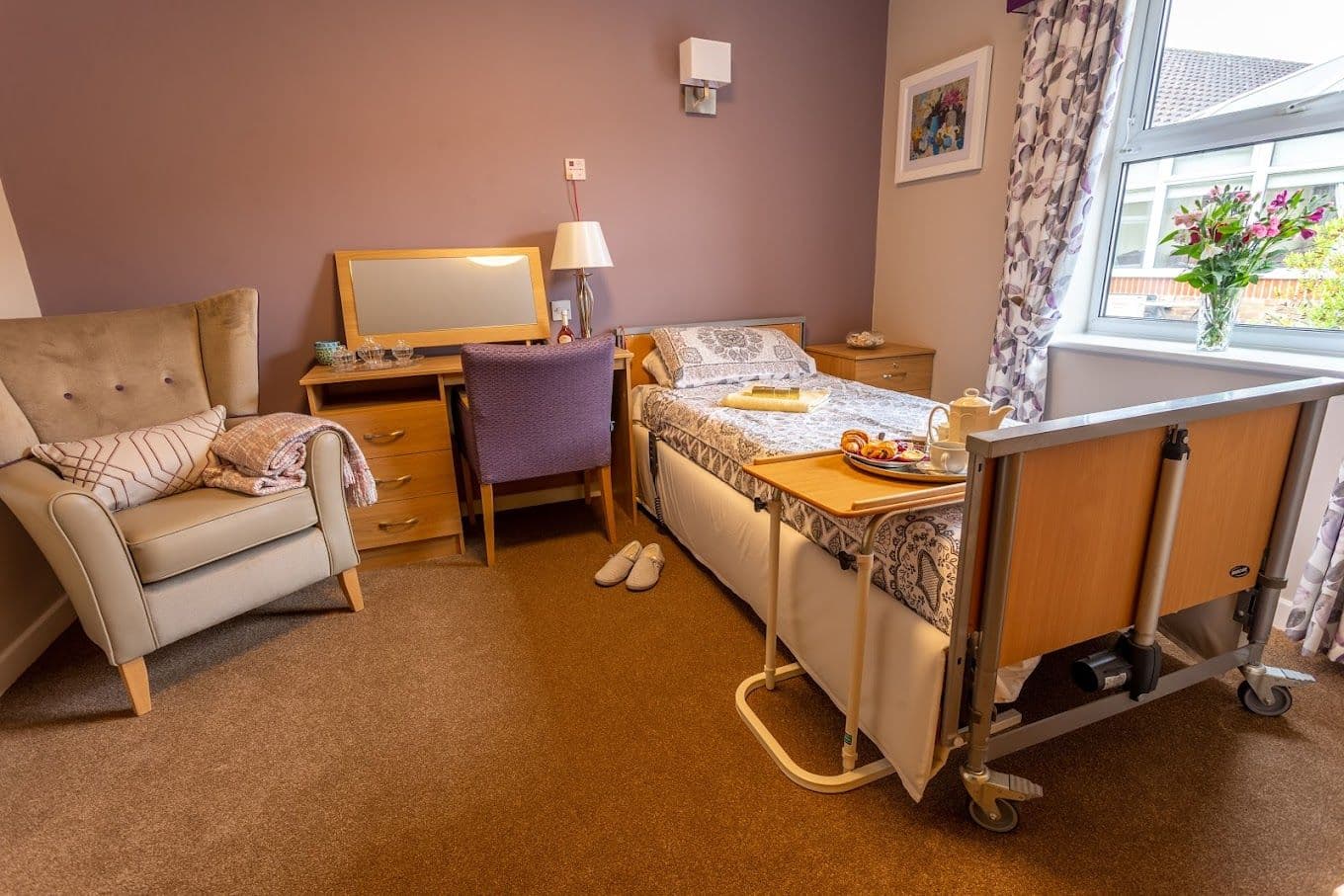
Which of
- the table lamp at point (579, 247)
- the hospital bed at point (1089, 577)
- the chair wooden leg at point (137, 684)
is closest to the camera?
the hospital bed at point (1089, 577)

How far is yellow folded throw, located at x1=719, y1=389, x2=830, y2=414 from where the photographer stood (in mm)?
2330

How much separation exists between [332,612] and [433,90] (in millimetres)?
2076

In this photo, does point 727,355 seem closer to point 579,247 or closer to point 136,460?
point 579,247

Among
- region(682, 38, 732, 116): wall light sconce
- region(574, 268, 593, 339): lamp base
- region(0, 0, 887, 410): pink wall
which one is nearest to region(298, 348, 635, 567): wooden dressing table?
region(574, 268, 593, 339): lamp base

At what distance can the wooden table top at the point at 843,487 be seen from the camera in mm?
1151

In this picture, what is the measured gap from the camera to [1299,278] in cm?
199

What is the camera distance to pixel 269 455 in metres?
1.89

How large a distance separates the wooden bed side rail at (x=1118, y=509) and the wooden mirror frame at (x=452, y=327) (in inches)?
89.9

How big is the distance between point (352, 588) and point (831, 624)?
62.4 inches

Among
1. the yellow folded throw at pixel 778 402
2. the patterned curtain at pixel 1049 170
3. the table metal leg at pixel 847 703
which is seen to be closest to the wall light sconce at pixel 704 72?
the patterned curtain at pixel 1049 170

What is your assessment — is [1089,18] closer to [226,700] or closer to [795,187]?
[795,187]

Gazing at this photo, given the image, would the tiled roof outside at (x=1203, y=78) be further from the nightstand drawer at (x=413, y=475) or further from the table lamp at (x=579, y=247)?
the nightstand drawer at (x=413, y=475)

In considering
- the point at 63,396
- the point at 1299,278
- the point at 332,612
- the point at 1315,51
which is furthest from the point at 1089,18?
the point at 63,396

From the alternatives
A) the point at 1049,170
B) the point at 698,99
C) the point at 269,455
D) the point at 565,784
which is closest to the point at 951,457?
the point at 565,784
